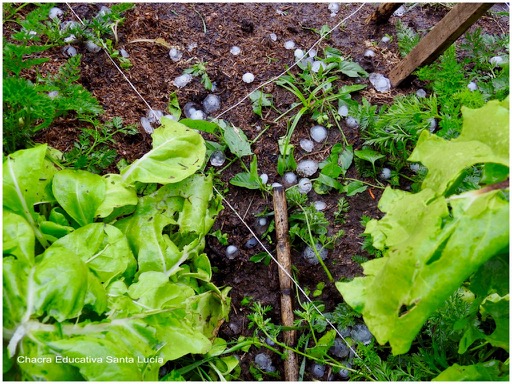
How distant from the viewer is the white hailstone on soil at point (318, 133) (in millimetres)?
1845

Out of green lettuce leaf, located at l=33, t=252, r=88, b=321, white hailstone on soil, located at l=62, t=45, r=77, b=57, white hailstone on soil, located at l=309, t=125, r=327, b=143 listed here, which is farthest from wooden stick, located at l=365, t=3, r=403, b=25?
green lettuce leaf, located at l=33, t=252, r=88, b=321

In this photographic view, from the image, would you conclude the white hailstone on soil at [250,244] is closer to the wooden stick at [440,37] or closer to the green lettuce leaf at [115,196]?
the green lettuce leaf at [115,196]

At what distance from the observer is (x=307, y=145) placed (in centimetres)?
184

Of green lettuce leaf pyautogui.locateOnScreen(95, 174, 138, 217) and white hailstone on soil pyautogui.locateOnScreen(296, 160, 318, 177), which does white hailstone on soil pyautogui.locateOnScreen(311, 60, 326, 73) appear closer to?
white hailstone on soil pyautogui.locateOnScreen(296, 160, 318, 177)

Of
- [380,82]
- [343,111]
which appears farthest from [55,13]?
[380,82]

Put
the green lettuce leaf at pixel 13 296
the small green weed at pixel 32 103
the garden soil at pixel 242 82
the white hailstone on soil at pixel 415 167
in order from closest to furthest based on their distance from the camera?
the green lettuce leaf at pixel 13 296 < the small green weed at pixel 32 103 < the garden soil at pixel 242 82 < the white hailstone on soil at pixel 415 167

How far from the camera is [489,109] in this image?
987mm

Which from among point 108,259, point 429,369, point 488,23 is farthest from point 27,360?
point 488,23

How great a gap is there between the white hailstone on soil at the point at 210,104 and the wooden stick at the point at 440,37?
683 millimetres

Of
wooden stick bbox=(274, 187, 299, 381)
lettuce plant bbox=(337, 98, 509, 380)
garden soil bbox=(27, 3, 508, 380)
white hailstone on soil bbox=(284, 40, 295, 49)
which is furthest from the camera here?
white hailstone on soil bbox=(284, 40, 295, 49)

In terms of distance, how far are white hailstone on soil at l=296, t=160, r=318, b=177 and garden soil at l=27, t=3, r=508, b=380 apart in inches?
2.1

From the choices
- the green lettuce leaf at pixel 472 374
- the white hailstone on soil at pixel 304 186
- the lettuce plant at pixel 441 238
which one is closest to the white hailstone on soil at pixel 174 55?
the white hailstone on soil at pixel 304 186

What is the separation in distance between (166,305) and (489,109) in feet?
2.95

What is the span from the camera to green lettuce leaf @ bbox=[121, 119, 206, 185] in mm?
1497
